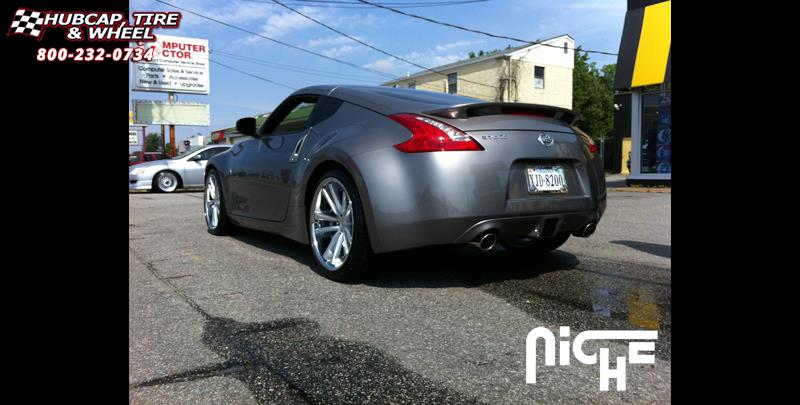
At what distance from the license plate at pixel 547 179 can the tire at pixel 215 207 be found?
3324 millimetres

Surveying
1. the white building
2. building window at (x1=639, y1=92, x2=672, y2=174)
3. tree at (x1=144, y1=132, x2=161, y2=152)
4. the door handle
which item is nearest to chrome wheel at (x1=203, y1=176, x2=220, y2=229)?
the door handle

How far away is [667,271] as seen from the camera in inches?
150

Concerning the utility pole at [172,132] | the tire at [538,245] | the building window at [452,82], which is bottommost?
the tire at [538,245]

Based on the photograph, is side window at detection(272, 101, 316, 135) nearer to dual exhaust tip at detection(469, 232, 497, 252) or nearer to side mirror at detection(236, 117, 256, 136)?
side mirror at detection(236, 117, 256, 136)

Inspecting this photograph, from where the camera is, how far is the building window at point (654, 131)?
1653 cm

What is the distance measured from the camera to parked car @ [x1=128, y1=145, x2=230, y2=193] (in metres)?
14.5

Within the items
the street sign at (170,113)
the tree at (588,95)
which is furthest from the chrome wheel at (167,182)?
the tree at (588,95)

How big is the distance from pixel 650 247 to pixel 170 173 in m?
13.2

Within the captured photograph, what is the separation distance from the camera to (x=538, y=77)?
106ft

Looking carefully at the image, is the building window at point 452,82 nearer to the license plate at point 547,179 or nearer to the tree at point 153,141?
the license plate at point 547,179
